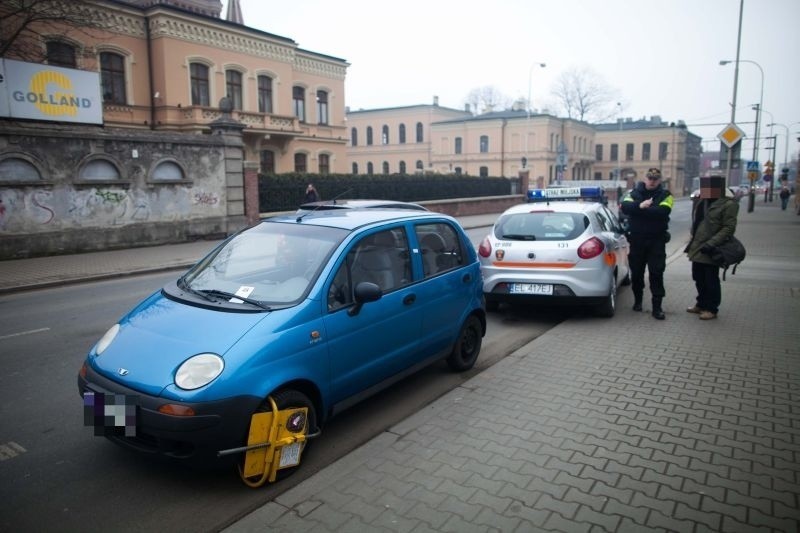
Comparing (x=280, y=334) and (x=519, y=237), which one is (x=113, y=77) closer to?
(x=519, y=237)

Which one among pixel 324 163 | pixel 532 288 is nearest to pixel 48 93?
pixel 532 288

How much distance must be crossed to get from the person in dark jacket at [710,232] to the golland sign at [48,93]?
629 inches

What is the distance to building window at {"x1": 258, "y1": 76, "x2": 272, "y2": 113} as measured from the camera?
34500 millimetres

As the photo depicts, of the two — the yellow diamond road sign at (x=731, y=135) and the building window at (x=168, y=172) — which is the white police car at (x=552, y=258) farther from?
the building window at (x=168, y=172)

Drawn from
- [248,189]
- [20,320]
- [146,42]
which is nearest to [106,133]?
[248,189]

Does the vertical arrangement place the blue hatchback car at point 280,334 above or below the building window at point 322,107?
below

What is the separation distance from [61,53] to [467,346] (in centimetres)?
2915

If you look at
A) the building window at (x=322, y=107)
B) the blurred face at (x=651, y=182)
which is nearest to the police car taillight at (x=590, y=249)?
the blurred face at (x=651, y=182)

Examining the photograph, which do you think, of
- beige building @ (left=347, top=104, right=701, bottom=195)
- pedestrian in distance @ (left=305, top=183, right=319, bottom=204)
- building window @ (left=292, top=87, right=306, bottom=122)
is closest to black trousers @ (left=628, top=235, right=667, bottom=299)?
pedestrian in distance @ (left=305, top=183, right=319, bottom=204)

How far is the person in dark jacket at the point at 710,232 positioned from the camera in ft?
24.1

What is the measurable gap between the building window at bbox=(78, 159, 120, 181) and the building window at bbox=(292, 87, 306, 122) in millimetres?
22569

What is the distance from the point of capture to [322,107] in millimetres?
→ 39938

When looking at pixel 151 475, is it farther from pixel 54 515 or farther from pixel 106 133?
pixel 106 133

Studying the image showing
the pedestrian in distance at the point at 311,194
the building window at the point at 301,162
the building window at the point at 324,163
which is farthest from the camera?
the building window at the point at 324,163
